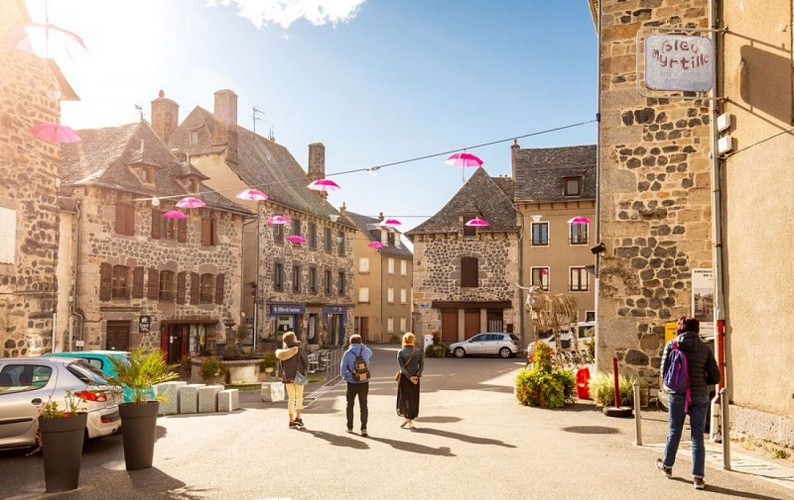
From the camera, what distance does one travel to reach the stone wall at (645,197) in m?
14.1

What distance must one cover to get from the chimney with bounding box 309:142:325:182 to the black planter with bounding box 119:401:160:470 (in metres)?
37.6

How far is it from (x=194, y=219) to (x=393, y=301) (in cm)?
2643

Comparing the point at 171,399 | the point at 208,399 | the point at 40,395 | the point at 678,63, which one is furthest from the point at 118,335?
the point at 678,63

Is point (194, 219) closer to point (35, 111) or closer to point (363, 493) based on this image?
point (35, 111)

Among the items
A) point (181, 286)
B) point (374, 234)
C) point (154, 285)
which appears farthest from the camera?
point (374, 234)

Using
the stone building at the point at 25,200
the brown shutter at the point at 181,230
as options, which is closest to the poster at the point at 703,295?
the stone building at the point at 25,200

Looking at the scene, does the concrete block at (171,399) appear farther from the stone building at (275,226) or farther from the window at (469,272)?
the window at (469,272)

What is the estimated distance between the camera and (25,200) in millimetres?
16766

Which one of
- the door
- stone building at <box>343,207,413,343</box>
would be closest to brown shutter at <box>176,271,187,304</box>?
the door

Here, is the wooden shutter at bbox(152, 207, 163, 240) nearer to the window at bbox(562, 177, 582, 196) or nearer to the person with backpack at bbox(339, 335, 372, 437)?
the window at bbox(562, 177, 582, 196)

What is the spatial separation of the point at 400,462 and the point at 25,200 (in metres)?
12.2

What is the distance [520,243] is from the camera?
1478 inches

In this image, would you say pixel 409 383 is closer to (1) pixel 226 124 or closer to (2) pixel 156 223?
(2) pixel 156 223

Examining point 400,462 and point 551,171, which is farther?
point 551,171
